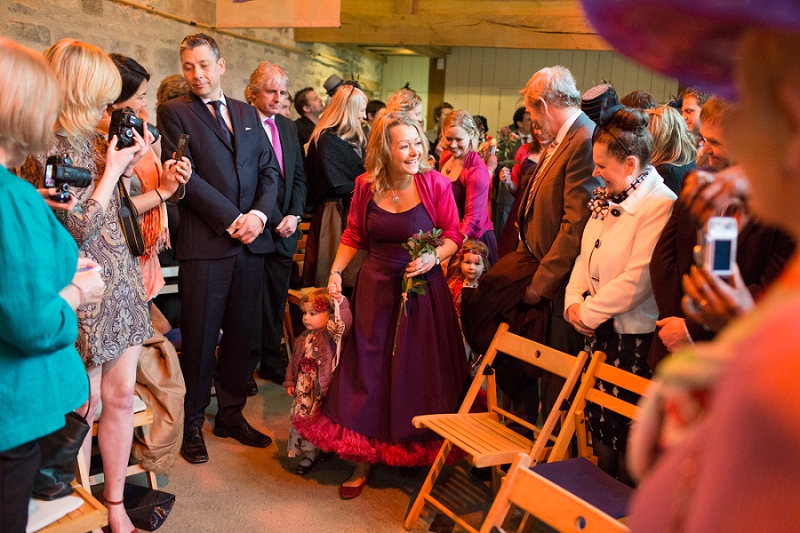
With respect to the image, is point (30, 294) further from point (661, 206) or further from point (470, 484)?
point (470, 484)

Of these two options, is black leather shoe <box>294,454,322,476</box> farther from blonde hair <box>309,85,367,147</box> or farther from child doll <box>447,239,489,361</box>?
blonde hair <box>309,85,367,147</box>

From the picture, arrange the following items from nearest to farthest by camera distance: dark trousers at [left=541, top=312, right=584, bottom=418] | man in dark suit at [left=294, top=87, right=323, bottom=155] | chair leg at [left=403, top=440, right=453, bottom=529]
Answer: chair leg at [left=403, top=440, right=453, bottom=529] → dark trousers at [left=541, top=312, right=584, bottom=418] → man in dark suit at [left=294, top=87, right=323, bottom=155]

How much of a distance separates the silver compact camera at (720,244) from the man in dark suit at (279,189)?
338cm

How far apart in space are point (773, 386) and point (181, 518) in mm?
3008

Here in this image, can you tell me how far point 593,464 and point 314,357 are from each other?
141cm

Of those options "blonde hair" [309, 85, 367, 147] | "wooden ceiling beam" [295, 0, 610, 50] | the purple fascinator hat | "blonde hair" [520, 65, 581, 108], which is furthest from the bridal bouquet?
"wooden ceiling beam" [295, 0, 610, 50]

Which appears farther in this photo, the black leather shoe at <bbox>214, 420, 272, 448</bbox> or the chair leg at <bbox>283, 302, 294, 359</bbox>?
the chair leg at <bbox>283, 302, 294, 359</bbox>

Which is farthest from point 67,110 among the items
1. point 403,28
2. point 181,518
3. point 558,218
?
point 403,28

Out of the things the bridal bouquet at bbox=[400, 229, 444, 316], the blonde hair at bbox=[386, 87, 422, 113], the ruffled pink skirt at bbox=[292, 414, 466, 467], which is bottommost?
the ruffled pink skirt at bbox=[292, 414, 466, 467]

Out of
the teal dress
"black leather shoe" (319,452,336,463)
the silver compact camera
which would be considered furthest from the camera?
"black leather shoe" (319,452,336,463)

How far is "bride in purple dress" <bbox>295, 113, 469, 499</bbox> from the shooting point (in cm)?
319

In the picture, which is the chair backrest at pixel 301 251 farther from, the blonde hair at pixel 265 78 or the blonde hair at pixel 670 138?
the blonde hair at pixel 670 138

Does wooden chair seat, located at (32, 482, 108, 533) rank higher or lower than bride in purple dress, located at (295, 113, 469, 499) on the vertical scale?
lower

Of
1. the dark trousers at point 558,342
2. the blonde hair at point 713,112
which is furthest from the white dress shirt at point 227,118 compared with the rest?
the blonde hair at point 713,112
